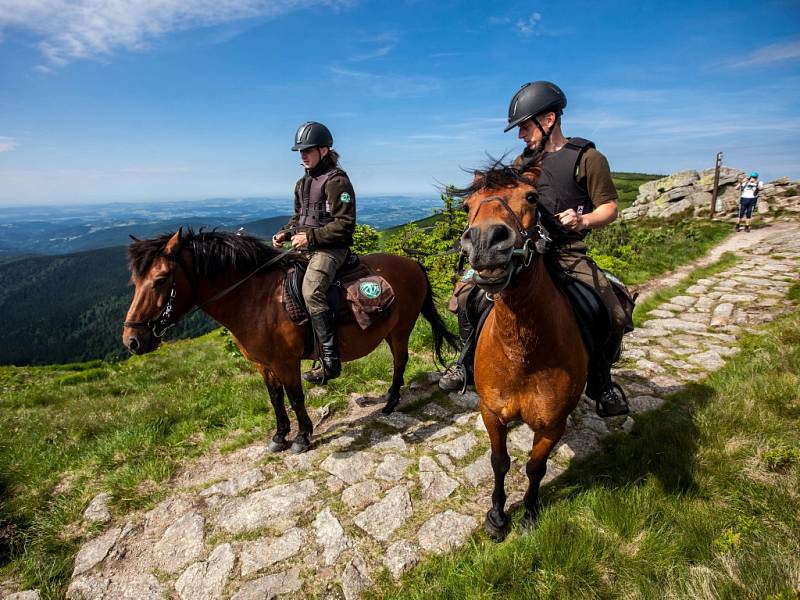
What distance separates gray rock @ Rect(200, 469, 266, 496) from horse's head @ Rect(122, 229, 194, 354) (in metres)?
1.76

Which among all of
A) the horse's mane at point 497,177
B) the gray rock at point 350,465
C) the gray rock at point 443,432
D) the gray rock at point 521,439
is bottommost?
the gray rock at point 350,465

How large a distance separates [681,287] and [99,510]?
520 inches

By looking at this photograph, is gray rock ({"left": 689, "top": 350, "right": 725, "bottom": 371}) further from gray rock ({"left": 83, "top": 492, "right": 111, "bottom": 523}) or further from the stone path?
gray rock ({"left": 83, "top": 492, "right": 111, "bottom": 523})

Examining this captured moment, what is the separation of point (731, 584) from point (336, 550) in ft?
9.47

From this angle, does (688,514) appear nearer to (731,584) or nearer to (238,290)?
(731,584)

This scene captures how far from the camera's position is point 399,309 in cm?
603

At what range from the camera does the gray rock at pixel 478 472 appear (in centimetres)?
423

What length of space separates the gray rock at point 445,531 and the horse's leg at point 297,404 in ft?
6.89

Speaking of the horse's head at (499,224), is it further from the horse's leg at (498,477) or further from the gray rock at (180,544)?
the gray rock at (180,544)

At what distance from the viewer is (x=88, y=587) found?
3.36 metres

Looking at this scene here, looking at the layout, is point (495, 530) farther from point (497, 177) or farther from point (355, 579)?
point (497, 177)

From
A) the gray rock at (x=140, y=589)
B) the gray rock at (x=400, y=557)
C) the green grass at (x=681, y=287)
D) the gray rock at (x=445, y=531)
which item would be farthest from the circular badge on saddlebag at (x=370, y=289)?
the green grass at (x=681, y=287)

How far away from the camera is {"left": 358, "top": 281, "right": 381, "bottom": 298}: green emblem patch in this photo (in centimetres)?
519

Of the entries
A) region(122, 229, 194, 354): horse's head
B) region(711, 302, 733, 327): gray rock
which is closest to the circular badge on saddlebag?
region(122, 229, 194, 354): horse's head
